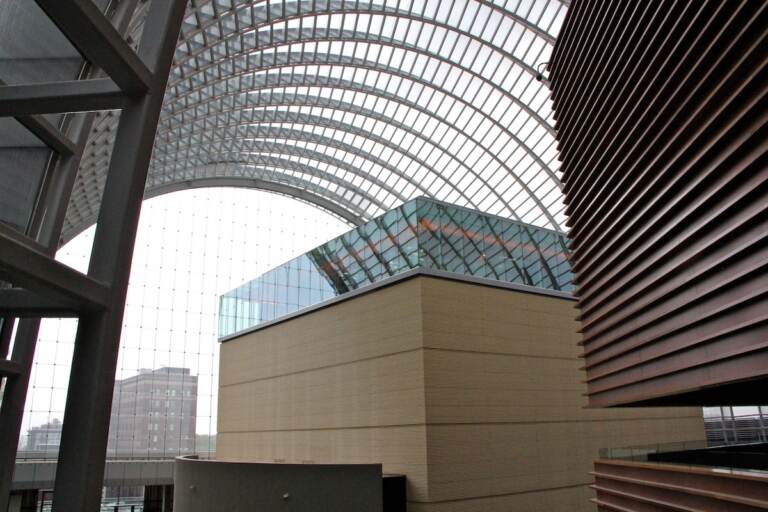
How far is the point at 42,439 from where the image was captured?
136 feet

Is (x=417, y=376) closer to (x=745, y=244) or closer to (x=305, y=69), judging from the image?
(x=745, y=244)

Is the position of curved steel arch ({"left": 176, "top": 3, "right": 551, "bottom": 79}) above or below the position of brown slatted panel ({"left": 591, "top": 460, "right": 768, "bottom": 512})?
above

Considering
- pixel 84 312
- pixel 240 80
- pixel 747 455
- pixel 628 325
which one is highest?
pixel 240 80

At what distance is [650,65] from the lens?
8.73m

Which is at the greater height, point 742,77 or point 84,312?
point 742,77

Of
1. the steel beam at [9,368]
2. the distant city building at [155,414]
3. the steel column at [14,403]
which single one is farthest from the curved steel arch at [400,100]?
the steel beam at [9,368]

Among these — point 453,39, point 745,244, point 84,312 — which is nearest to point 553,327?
point 745,244

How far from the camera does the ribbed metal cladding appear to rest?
21.9 feet

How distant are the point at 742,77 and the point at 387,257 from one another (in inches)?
515

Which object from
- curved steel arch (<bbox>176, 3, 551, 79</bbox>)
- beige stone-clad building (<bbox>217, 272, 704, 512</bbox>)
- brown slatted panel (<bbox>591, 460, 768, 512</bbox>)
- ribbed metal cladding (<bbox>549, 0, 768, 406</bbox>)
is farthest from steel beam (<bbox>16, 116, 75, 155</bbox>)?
curved steel arch (<bbox>176, 3, 551, 79</bbox>)

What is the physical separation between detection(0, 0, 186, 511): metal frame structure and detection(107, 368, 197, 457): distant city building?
4373cm

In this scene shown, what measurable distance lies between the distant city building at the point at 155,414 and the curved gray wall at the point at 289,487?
95.9 feet

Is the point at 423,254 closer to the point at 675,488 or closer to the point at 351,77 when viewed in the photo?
the point at 675,488

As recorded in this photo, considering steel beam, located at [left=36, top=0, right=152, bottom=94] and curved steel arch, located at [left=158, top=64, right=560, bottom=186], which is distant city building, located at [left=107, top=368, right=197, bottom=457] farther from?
steel beam, located at [left=36, top=0, right=152, bottom=94]
